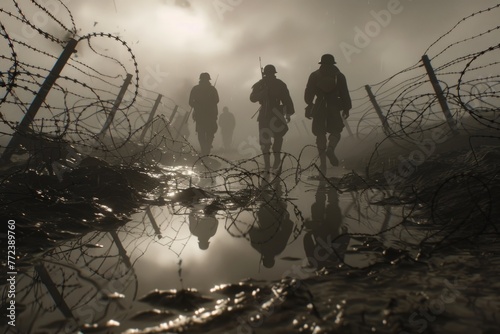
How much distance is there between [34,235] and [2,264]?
556 mm

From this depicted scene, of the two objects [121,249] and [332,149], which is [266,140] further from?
[121,249]

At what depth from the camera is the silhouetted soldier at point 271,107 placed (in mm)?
7699

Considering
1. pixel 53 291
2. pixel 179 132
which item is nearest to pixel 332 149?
pixel 53 291

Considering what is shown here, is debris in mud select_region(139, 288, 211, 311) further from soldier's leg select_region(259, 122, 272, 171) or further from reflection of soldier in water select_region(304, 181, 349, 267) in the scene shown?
soldier's leg select_region(259, 122, 272, 171)

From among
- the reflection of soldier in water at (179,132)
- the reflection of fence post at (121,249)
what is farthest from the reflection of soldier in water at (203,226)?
the reflection of soldier in water at (179,132)

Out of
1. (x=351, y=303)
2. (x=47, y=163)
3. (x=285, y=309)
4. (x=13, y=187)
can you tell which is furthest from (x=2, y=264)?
(x=47, y=163)

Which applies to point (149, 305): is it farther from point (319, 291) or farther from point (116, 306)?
point (319, 291)

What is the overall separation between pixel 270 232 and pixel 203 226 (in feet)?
2.16

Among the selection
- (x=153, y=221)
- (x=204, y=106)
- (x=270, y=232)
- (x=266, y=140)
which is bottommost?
(x=270, y=232)

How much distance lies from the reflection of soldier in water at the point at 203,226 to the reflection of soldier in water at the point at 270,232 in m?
0.36

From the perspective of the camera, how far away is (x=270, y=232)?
267cm

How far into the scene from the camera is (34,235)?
90.5 inches

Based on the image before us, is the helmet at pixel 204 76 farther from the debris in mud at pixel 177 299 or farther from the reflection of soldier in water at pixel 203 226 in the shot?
the debris in mud at pixel 177 299

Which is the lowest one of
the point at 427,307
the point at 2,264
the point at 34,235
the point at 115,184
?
the point at 427,307
